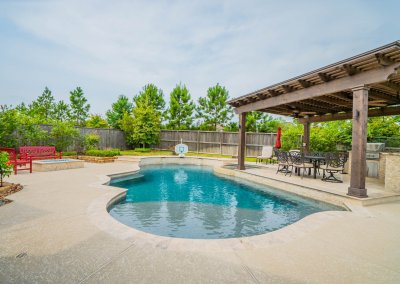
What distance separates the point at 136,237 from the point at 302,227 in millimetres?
2723

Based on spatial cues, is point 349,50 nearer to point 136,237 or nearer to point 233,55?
point 233,55

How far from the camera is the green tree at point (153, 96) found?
24.4 m

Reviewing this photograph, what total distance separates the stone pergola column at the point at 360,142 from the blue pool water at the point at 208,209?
2.64 ft

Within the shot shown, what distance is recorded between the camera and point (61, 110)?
30.8 meters

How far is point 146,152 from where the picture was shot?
19188mm

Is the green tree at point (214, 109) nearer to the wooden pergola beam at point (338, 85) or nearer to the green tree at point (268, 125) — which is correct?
the green tree at point (268, 125)

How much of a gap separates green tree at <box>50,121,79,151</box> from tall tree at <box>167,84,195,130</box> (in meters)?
11.0

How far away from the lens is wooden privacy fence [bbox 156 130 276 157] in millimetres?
16938

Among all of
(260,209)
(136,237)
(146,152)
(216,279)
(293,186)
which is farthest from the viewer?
(146,152)

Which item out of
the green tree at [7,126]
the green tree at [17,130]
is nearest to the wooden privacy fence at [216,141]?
the green tree at [17,130]

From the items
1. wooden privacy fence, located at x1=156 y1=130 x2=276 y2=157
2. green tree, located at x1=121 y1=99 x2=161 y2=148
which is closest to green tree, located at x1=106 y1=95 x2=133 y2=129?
green tree, located at x1=121 y1=99 x2=161 y2=148

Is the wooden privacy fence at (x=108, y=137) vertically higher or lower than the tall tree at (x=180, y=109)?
lower

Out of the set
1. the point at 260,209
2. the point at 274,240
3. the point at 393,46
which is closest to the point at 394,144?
the point at 393,46

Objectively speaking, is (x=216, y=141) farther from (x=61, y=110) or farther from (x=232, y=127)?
(x=61, y=110)
